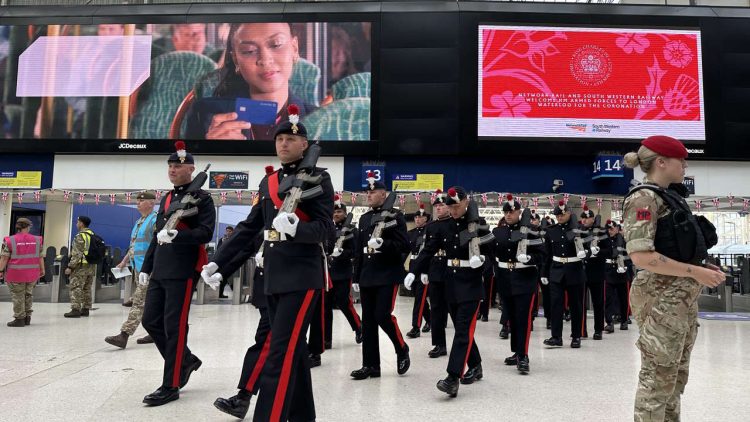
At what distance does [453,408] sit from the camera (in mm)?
4012

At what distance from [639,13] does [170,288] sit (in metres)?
14.6

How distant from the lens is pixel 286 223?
107 inches

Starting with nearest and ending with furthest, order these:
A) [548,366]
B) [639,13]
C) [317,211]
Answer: [317,211], [548,366], [639,13]

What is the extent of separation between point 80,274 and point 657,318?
968 centimetres

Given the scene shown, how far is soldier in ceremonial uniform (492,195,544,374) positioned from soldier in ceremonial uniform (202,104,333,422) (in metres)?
2.98

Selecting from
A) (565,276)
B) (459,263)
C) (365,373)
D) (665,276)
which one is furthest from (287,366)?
(565,276)

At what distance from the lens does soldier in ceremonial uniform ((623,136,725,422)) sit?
261 cm

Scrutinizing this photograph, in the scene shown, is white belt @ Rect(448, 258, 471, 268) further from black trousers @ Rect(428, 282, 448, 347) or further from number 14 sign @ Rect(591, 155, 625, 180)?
number 14 sign @ Rect(591, 155, 625, 180)

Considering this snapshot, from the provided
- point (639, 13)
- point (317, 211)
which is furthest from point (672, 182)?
point (639, 13)

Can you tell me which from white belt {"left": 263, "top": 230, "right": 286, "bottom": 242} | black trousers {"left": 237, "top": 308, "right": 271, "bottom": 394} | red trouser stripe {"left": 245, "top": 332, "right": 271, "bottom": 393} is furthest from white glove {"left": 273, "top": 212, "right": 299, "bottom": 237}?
red trouser stripe {"left": 245, "top": 332, "right": 271, "bottom": 393}

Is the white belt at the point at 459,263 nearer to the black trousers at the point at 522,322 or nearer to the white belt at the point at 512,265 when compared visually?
the black trousers at the point at 522,322

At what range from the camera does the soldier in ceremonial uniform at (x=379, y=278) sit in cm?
500

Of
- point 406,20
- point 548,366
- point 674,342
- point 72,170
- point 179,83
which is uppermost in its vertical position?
point 406,20

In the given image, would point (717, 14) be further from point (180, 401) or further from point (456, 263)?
point (180, 401)
